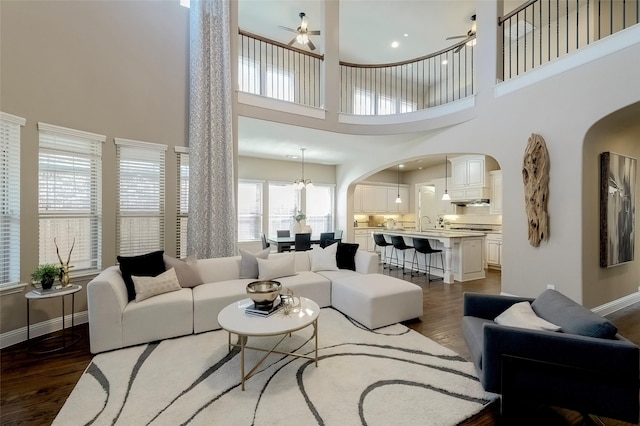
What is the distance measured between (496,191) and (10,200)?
846cm

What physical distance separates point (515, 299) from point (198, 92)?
4731mm

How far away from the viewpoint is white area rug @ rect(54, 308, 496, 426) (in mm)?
1795

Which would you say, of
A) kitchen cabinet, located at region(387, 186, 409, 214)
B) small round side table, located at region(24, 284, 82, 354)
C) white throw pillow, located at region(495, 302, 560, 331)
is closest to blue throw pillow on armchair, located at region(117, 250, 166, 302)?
small round side table, located at region(24, 284, 82, 354)

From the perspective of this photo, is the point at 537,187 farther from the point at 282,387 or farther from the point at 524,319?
the point at 282,387

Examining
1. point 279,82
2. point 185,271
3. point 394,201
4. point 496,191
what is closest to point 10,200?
point 185,271

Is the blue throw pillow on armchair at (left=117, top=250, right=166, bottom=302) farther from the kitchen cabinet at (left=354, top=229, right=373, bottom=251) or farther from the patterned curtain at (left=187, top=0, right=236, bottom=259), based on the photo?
the kitchen cabinet at (left=354, top=229, right=373, bottom=251)

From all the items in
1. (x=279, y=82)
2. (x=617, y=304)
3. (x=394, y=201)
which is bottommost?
(x=617, y=304)

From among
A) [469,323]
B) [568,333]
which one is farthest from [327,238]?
[568,333]

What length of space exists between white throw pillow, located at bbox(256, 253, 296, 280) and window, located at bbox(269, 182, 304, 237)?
4170 mm

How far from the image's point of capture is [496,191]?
6723 millimetres

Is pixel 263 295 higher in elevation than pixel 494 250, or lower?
higher

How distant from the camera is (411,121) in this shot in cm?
539

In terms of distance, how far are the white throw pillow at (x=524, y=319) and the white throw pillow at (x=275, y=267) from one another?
99.3 inches

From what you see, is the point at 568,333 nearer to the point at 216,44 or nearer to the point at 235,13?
the point at 216,44
